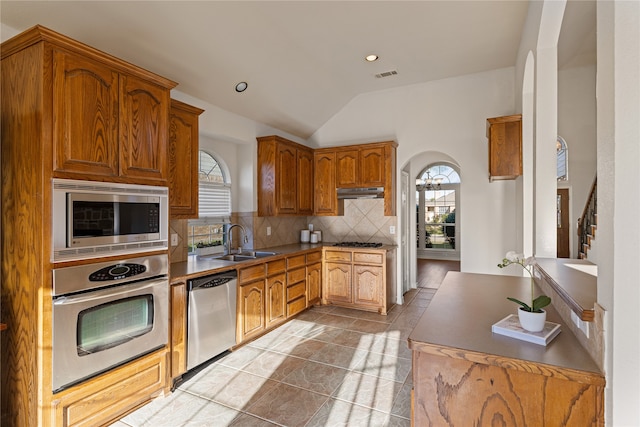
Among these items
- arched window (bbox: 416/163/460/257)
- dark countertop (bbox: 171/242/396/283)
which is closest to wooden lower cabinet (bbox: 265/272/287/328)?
dark countertop (bbox: 171/242/396/283)

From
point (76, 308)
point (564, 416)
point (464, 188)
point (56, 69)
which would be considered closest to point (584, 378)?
point (564, 416)

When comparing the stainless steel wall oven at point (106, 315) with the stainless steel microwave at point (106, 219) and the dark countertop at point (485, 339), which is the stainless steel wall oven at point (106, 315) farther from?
the dark countertop at point (485, 339)

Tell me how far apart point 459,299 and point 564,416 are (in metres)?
0.83

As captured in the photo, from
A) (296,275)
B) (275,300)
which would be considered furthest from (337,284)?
(275,300)

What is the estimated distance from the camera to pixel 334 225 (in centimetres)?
522

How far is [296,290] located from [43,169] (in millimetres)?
2933

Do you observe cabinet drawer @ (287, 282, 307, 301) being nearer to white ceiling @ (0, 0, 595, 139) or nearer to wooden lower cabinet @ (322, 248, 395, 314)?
wooden lower cabinet @ (322, 248, 395, 314)

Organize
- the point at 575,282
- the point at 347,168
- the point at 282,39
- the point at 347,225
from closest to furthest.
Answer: the point at 575,282 < the point at 282,39 < the point at 347,168 < the point at 347,225

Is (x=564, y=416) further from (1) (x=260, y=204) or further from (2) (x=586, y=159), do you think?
(2) (x=586, y=159)

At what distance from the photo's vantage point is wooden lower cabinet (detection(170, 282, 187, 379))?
2.52 metres

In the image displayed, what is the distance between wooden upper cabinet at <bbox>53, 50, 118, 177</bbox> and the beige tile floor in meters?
1.73

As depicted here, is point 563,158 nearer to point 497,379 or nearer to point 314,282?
point 314,282

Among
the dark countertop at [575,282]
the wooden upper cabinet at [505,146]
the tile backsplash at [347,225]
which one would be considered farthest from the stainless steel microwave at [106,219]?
the wooden upper cabinet at [505,146]

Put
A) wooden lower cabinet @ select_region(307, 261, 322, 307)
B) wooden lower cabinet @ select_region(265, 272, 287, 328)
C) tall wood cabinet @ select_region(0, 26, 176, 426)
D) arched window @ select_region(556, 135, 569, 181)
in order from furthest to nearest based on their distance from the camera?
arched window @ select_region(556, 135, 569, 181) < wooden lower cabinet @ select_region(307, 261, 322, 307) < wooden lower cabinet @ select_region(265, 272, 287, 328) < tall wood cabinet @ select_region(0, 26, 176, 426)
